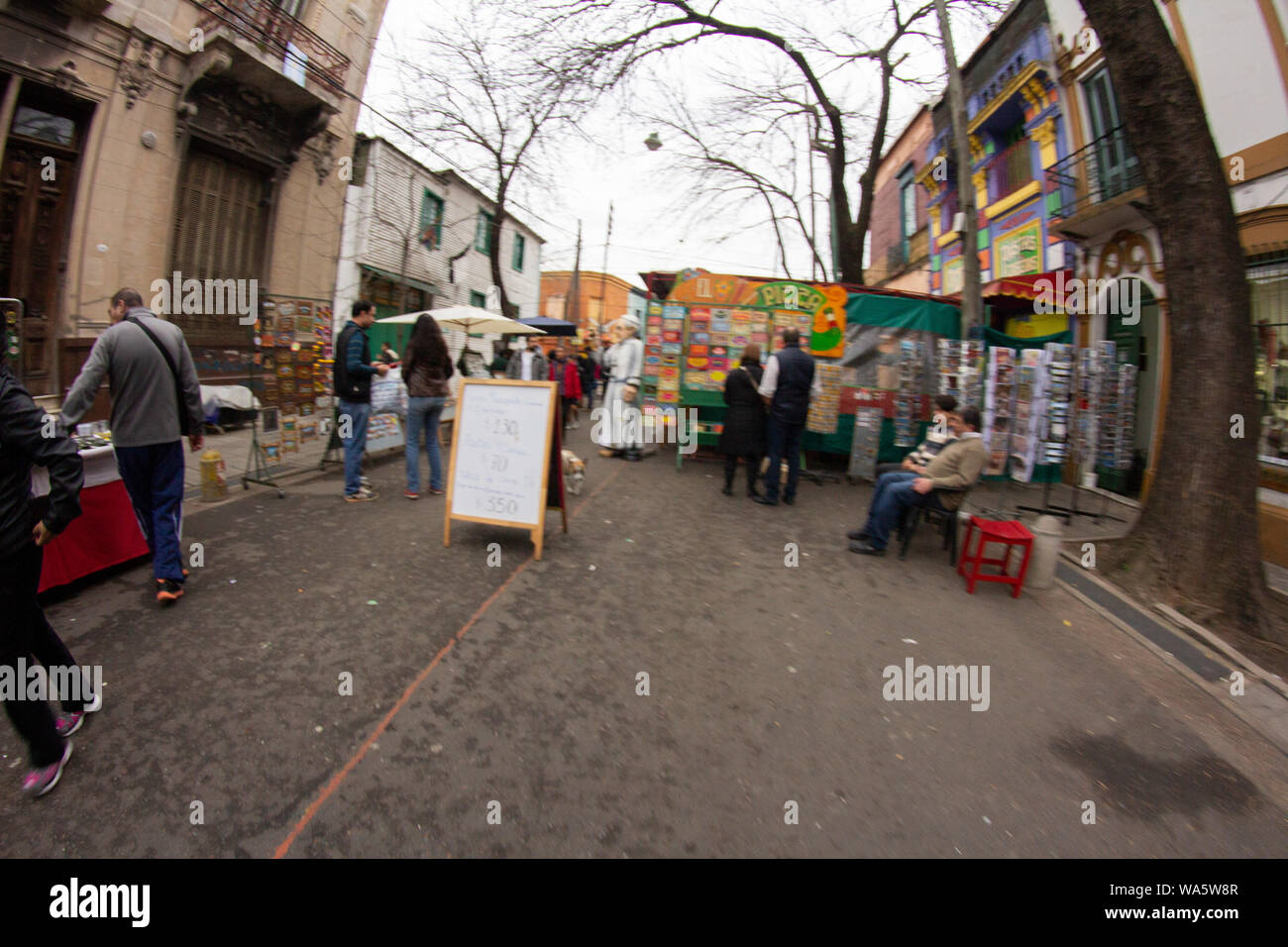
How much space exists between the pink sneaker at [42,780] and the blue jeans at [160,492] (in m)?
1.68

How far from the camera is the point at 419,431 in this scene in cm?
662

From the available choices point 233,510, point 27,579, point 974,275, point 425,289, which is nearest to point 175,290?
point 233,510

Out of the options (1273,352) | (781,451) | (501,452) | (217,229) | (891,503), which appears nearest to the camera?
(501,452)

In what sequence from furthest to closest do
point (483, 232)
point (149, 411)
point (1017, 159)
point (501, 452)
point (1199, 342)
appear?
point (483, 232) → point (1017, 159) → point (501, 452) → point (1199, 342) → point (149, 411)

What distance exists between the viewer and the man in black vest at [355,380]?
629 centimetres

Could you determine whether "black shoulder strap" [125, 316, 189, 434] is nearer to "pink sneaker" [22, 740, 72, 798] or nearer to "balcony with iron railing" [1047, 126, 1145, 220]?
"pink sneaker" [22, 740, 72, 798]

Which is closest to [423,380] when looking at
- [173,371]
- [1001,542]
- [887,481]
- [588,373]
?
[173,371]

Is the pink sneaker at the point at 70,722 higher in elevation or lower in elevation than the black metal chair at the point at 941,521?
lower

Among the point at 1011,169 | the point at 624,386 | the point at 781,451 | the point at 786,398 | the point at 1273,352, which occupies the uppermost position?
the point at 1011,169

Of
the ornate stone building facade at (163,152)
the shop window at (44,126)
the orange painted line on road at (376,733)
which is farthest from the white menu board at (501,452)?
the shop window at (44,126)

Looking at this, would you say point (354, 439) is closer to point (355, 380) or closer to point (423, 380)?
point (355, 380)

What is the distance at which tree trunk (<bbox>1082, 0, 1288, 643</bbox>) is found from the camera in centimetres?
452

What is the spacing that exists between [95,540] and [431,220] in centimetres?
1720

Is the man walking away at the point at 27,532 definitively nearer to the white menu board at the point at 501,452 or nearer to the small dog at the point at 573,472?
the white menu board at the point at 501,452
